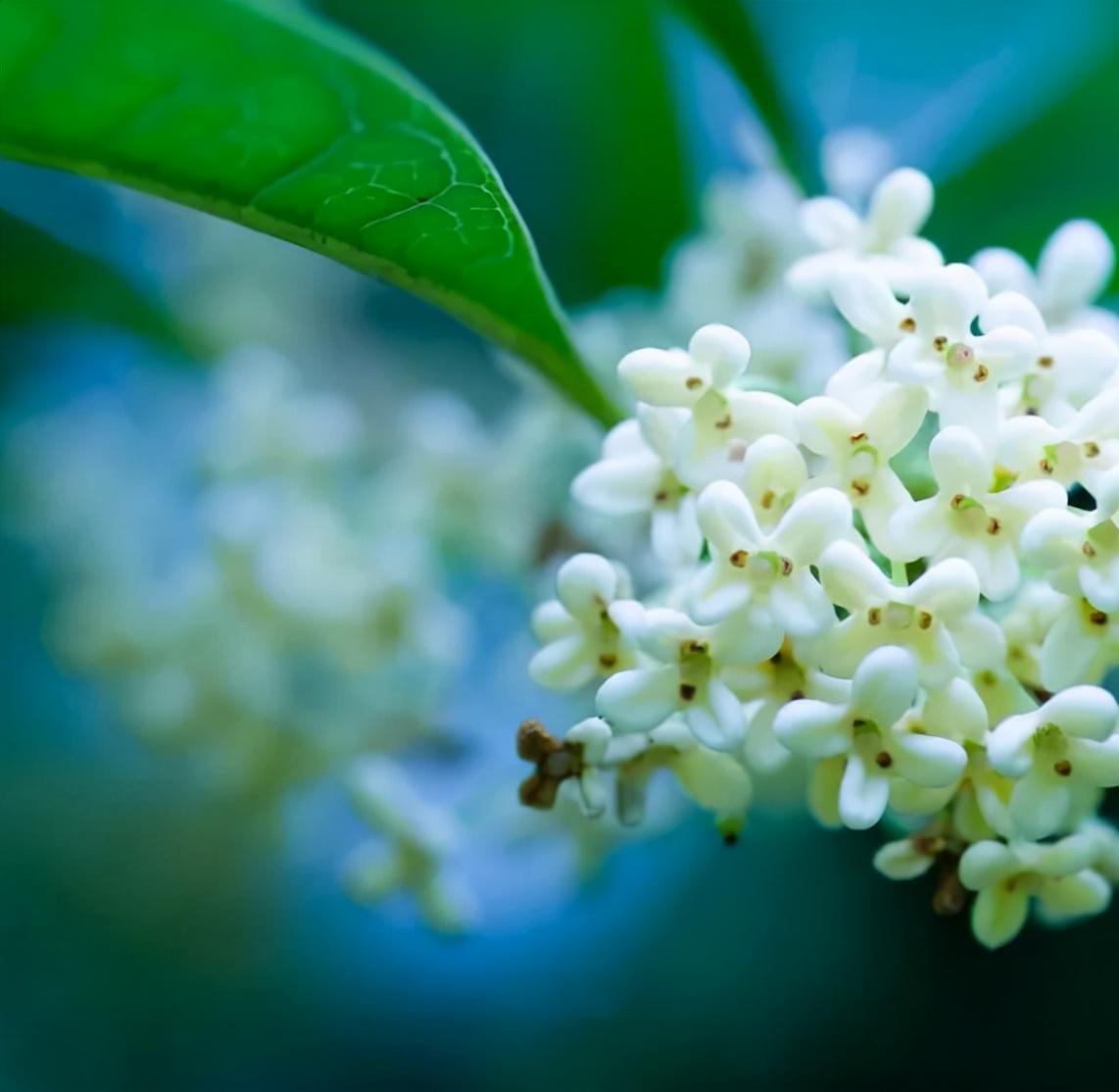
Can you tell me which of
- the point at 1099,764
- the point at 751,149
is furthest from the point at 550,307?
the point at 751,149

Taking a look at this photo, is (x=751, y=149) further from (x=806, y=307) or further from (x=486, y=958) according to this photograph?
(x=486, y=958)

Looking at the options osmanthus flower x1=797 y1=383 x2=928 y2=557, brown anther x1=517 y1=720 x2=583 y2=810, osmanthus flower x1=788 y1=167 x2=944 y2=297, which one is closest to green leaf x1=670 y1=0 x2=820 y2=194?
osmanthus flower x1=788 y1=167 x2=944 y2=297

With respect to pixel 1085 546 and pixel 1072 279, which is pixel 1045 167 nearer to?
pixel 1072 279

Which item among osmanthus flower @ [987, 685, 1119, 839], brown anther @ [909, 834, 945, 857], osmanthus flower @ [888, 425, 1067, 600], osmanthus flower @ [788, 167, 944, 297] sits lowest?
brown anther @ [909, 834, 945, 857]

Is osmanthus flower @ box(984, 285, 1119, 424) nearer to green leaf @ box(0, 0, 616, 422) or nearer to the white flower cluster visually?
the white flower cluster

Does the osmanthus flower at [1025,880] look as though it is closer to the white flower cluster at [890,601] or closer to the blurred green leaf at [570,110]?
the white flower cluster at [890,601]

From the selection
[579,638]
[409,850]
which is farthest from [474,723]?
[579,638]
